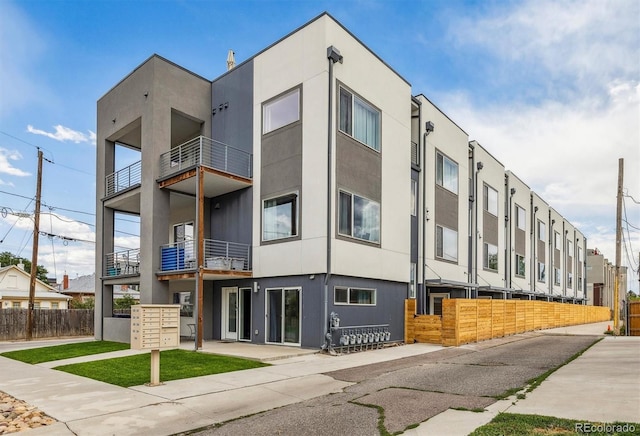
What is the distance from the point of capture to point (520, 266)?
34656 millimetres

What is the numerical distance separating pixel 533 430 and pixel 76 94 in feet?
74.3

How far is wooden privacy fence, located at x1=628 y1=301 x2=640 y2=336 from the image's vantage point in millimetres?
21750

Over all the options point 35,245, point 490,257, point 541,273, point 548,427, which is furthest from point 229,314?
point 541,273

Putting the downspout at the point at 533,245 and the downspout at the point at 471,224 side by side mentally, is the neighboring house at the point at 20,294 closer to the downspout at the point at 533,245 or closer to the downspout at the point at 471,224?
the downspout at the point at 471,224

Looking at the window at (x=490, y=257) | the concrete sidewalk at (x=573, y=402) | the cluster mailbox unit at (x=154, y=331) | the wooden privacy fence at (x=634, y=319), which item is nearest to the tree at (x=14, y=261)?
the window at (x=490, y=257)

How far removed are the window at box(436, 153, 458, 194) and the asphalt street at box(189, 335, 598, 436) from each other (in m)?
11.2

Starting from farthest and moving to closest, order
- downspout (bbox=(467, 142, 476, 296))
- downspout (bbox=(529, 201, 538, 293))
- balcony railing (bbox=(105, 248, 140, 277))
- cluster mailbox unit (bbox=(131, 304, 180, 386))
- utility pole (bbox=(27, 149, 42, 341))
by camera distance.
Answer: downspout (bbox=(529, 201, 538, 293)), downspout (bbox=(467, 142, 476, 296)), utility pole (bbox=(27, 149, 42, 341)), balcony railing (bbox=(105, 248, 140, 277)), cluster mailbox unit (bbox=(131, 304, 180, 386))

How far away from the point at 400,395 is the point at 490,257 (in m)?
22.8

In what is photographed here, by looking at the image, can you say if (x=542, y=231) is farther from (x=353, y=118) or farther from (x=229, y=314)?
(x=229, y=314)

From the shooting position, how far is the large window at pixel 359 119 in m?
16.6

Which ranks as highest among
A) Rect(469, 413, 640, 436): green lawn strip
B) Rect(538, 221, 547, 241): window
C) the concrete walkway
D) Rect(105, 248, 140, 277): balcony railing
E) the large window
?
the large window

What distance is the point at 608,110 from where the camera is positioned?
16625 millimetres

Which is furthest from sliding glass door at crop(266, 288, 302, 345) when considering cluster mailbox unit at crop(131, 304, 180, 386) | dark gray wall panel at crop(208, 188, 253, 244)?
cluster mailbox unit at crop(131, 304, 180, 386)

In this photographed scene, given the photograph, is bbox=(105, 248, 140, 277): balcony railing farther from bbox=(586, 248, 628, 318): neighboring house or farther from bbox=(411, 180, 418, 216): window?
bbox=(586, 248, 628, 318): neighboring house
